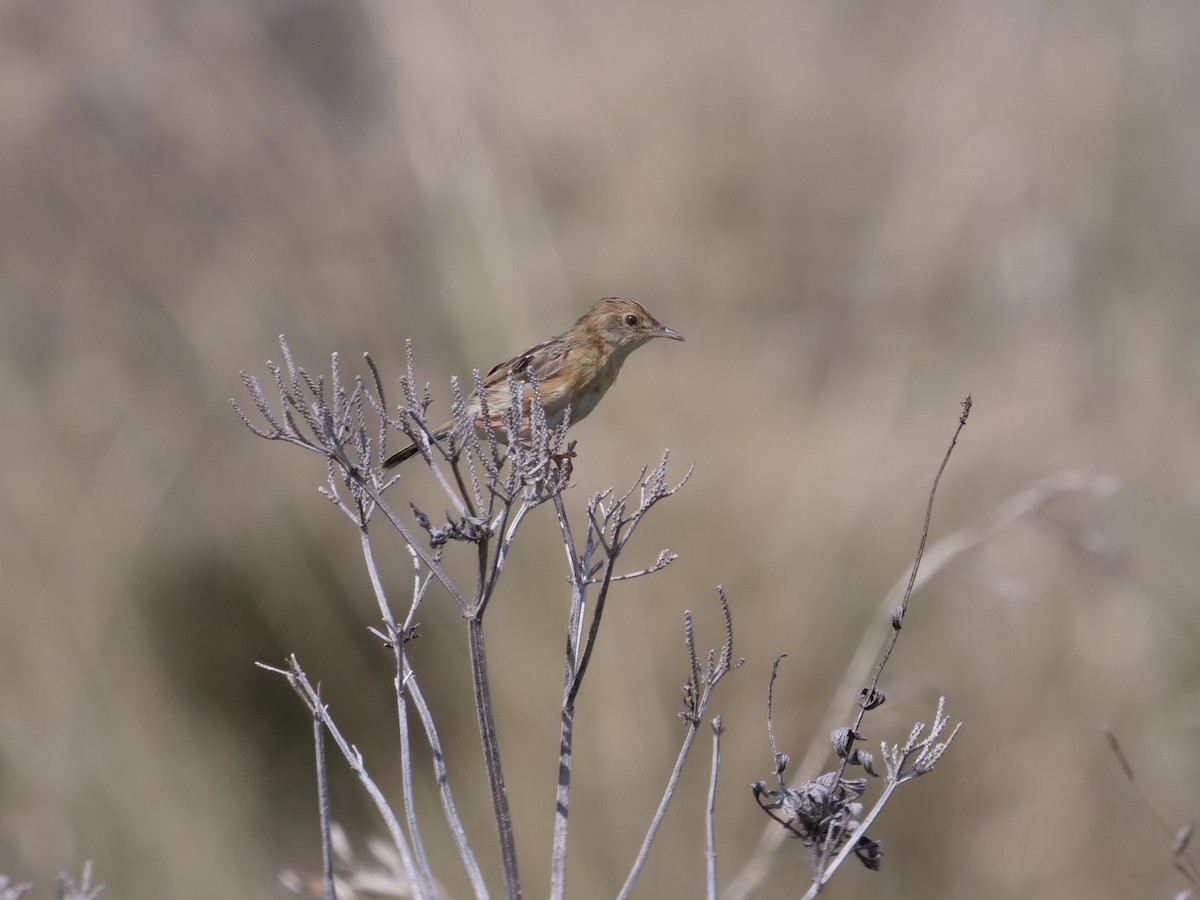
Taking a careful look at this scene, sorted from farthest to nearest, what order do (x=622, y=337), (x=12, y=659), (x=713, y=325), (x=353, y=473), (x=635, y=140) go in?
(x=635, y=140) → (x=713, y=325) → (x=12, y=659) → (x=622, y=337) → (x=353, y=473)

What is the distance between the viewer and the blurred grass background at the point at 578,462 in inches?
135

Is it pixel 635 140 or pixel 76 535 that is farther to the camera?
pixel 635 140

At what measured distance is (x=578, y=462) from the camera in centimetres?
423

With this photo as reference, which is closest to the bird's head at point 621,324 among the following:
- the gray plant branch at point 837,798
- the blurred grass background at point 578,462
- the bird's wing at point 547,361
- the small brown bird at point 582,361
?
the small brown bird at point 582,361

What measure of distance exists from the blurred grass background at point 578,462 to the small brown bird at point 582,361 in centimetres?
84

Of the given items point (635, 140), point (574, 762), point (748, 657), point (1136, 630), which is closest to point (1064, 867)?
point (1136, 630)

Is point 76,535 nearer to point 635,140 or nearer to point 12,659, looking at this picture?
point 12,659

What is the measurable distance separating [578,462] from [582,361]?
1.43m

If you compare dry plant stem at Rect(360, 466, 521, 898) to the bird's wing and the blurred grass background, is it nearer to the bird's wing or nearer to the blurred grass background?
the blurred grass background

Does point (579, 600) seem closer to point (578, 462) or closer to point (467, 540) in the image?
point (467, 540)

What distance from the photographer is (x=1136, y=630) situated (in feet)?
12.2

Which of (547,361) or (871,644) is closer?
(871,644)

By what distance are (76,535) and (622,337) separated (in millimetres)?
1930

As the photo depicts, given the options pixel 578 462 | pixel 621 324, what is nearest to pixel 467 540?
pixel 621 324
